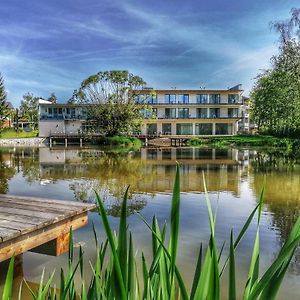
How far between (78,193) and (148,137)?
3684 centimetres

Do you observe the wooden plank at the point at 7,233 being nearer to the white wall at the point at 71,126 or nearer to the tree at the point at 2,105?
the white wall at the point at 71,126

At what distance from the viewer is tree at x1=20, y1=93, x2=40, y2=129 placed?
66.2 meters

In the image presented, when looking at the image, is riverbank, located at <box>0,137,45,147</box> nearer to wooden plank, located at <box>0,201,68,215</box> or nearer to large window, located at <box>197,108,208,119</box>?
large window, located at <box>197,108,208,119</box>

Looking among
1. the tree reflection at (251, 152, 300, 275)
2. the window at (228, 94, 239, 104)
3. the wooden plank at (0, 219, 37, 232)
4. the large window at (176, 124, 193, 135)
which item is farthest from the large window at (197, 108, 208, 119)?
the wooden plank at (0, 219, 37, 232)

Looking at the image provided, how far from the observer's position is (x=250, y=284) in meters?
1.15

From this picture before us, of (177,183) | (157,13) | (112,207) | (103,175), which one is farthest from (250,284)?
(157,13)

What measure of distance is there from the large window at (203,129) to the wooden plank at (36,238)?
48.4m

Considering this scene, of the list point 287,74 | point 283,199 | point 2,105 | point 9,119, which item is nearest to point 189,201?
point 283,199

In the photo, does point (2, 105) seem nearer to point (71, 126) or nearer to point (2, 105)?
point (2, 105)

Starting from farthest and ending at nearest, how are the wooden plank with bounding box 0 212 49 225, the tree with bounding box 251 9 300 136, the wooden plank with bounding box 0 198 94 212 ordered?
the tree with bounding box 251 9 300 136
the wooden plank with bounding box 0 198 94 212
the wooden plank with bounding box 0 212 49 225

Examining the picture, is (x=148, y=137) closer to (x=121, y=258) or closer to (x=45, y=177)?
(x=45, y=177)

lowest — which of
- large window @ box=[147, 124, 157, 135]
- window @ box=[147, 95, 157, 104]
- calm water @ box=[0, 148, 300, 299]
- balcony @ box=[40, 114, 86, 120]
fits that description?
calm water @ box=[0, 148, 300, 299]

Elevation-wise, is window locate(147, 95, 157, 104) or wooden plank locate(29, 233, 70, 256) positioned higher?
window locate(147, 95, 157, 104)

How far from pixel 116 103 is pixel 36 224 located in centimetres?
4046
